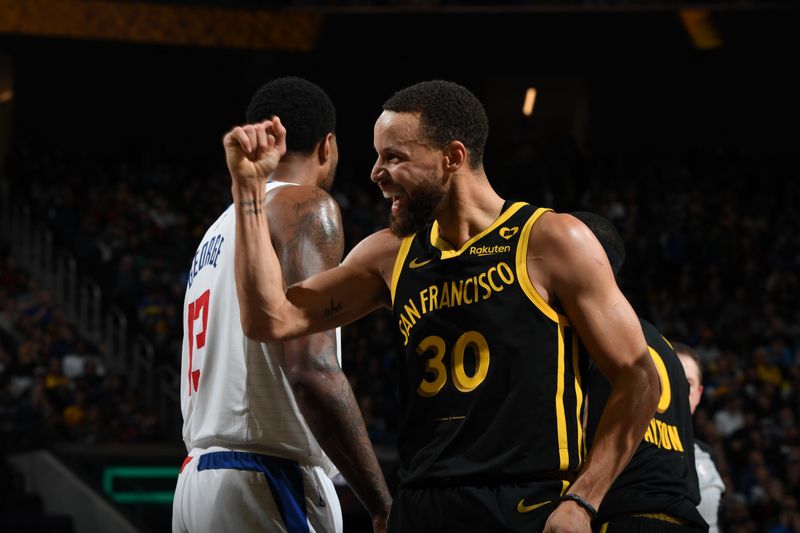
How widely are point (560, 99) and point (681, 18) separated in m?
3.77

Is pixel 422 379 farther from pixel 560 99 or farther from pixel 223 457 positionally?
pixel 560 99

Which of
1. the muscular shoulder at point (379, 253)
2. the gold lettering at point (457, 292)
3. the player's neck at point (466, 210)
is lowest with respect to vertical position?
the gold lettering at point (457, 292)

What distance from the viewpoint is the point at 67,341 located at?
1553cm

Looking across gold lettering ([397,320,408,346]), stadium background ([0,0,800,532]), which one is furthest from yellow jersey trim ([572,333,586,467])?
stadium background ([0,0,800,532])

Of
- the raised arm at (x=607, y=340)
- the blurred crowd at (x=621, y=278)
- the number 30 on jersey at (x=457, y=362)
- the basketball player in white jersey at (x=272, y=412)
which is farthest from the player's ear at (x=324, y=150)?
the blurred crowd at (x=621, y=278)

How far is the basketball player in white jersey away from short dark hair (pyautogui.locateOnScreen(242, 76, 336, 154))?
18 cm

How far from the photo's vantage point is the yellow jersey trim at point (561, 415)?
108 inches

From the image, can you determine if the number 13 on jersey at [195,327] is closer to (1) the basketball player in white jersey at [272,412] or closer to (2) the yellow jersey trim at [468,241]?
(1) the basketball player in white jersey at [272,412]

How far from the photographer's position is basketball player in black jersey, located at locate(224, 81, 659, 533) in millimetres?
2732

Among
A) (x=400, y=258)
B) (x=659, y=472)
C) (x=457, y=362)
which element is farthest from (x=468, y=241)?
(x=659, y=472)

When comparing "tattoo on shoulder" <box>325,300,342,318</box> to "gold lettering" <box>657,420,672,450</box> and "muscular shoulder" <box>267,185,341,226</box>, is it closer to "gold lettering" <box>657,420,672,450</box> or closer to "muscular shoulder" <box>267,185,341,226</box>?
"muscular shoulder" <box>267,185,341,226</box>

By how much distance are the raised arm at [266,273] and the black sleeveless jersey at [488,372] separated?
0.26 meters

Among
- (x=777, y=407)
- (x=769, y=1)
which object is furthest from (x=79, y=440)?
(x=769, y=1)

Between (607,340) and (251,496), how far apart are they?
112 centimetres
